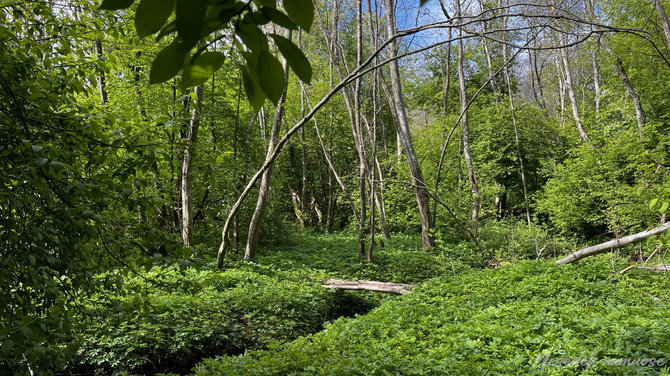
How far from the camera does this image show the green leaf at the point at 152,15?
1.27ft

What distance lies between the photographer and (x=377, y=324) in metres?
4.78

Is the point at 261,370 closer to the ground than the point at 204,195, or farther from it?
closer to the ground

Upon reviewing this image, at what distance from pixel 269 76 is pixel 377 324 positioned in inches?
186

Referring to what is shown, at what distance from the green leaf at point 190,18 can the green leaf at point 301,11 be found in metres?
0.10

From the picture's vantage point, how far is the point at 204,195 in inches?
386

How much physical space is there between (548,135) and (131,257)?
18.7 m

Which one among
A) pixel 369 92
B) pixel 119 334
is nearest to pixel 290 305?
pixel 119 334

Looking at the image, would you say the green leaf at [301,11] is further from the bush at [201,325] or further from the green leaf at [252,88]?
the bush at [201,325]

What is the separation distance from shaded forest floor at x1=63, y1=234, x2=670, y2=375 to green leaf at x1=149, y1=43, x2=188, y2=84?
6.16 ft

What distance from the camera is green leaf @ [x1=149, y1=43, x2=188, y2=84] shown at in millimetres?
406

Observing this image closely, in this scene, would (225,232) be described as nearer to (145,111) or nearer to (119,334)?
(119,334)

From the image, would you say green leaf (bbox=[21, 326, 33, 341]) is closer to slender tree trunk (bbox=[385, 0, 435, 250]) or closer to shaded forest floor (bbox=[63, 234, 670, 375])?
shaded forest floor (bbox=[63, 234, 670, 375])

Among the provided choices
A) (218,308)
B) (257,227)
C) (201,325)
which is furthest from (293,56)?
(257,227)

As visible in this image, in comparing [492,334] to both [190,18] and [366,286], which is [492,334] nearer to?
[366,286]
